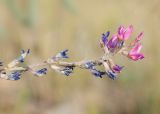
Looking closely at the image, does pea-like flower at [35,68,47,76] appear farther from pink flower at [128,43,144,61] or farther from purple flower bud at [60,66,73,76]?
pink flower at [128,43,144,61]

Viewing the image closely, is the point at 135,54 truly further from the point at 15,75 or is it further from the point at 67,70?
the point at 15,75

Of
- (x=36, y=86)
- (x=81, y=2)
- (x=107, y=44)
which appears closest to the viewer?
(x=107, y=44)

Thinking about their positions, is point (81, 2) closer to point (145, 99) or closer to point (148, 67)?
point (148, 67)

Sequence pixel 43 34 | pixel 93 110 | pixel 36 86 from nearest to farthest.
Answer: pixel 93 110
pixel 36 86
pixel 43 34

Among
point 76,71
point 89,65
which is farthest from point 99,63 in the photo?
point 76,71

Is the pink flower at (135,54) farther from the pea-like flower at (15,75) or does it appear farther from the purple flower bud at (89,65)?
the pea-like flower at (15,75)

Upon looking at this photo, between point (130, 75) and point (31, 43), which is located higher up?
point (31, 43)

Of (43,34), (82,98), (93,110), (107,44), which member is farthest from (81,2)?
(107,44)

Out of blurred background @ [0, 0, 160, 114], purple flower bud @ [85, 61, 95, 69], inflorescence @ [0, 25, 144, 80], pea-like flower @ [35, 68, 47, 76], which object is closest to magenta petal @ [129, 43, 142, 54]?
inflorescence @ [0, 25, 144, 80]

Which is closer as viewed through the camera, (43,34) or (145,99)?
(145,99)
